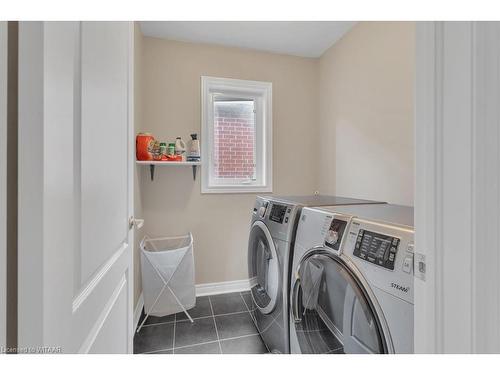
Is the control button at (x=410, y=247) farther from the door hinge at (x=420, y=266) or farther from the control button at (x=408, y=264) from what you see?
the door hinge at (x=420, y=266)

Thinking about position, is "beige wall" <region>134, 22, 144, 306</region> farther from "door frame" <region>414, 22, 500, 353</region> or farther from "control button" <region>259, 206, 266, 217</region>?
"door frame" <region>414, 22, 500, 353</region>

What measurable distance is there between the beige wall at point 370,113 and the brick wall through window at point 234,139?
2.54ft

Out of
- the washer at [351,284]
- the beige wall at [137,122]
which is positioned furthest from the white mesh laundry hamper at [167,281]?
the washer at [351,284]

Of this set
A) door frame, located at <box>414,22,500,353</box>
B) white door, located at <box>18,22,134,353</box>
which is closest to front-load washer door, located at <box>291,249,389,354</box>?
door frame, located at <box>414,22,500,353</box>

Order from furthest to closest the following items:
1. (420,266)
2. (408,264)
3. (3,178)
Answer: (408,264) → (420,266) → (3,178)

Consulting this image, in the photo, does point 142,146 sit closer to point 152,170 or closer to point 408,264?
point 152,170

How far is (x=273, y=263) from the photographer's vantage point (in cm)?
139

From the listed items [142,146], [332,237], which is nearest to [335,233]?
[332,237]

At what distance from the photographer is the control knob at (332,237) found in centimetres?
92

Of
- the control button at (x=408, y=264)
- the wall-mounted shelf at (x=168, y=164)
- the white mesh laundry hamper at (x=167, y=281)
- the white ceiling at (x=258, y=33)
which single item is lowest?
the white mesh laundry hamper at (x=167, y=281)

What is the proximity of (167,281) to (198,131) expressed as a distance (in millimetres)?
1366

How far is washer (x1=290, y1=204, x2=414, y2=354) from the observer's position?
0.67 metres
